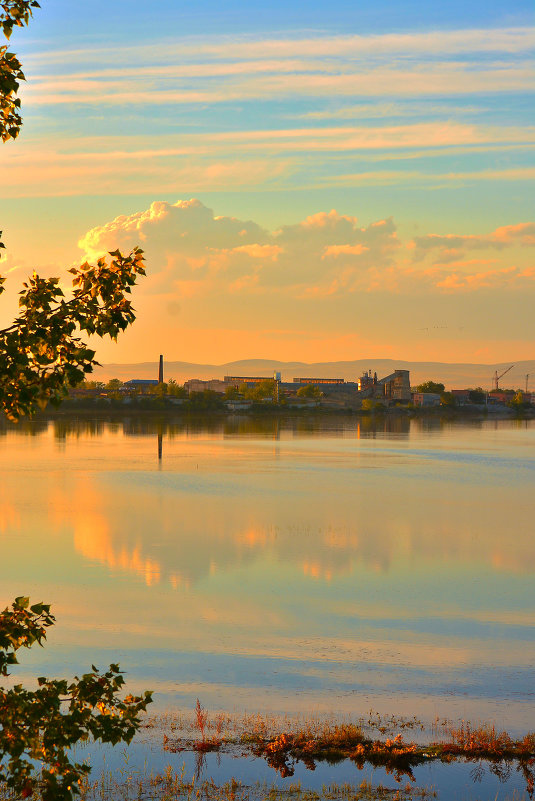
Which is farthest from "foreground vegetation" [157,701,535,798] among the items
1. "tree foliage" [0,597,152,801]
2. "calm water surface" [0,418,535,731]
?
"tree foliage" [0,597,152,801]

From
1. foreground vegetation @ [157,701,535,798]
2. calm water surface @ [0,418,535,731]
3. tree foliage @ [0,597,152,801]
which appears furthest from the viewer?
calm water surface @ [0,418,535,731]

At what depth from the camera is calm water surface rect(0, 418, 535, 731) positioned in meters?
20.5

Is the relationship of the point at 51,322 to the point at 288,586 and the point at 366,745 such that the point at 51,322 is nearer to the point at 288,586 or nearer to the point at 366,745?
the point at 366,745

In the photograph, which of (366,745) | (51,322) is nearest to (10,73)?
(51,322)

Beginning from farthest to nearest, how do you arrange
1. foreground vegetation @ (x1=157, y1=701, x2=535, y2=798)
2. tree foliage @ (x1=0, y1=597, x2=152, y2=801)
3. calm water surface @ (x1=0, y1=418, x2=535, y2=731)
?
calm water surface @ (x1=0, y1=418, x2=535, y2=731) < foreground vegetation @ (x1=157, y1=701, x2=535, y2=798) < tree foliage @ (x1=0, y1=597, x2=152, y2=801)

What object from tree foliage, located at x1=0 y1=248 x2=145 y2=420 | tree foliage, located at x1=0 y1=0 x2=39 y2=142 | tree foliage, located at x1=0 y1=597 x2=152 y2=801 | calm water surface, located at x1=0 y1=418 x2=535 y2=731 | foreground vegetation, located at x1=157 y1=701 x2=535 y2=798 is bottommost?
calm water surface, located at x1=0 y1=418 x2=535 y2=731

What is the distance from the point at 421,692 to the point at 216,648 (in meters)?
5.92

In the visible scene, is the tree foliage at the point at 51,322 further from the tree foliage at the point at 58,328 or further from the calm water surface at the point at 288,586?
the calm water surface at the point at 288,586

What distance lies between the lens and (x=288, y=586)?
1250 inches

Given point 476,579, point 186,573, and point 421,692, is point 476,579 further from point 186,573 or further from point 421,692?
point 421,692

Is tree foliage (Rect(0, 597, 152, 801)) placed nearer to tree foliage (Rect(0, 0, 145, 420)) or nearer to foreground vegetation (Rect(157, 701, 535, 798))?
tree foliage (Rect(0, 0, 145, 420))

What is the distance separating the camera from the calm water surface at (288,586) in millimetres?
20500

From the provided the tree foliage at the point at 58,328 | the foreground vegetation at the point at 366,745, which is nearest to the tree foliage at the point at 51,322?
the tree foliage at the point at 58,328

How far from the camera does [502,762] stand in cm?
1573
